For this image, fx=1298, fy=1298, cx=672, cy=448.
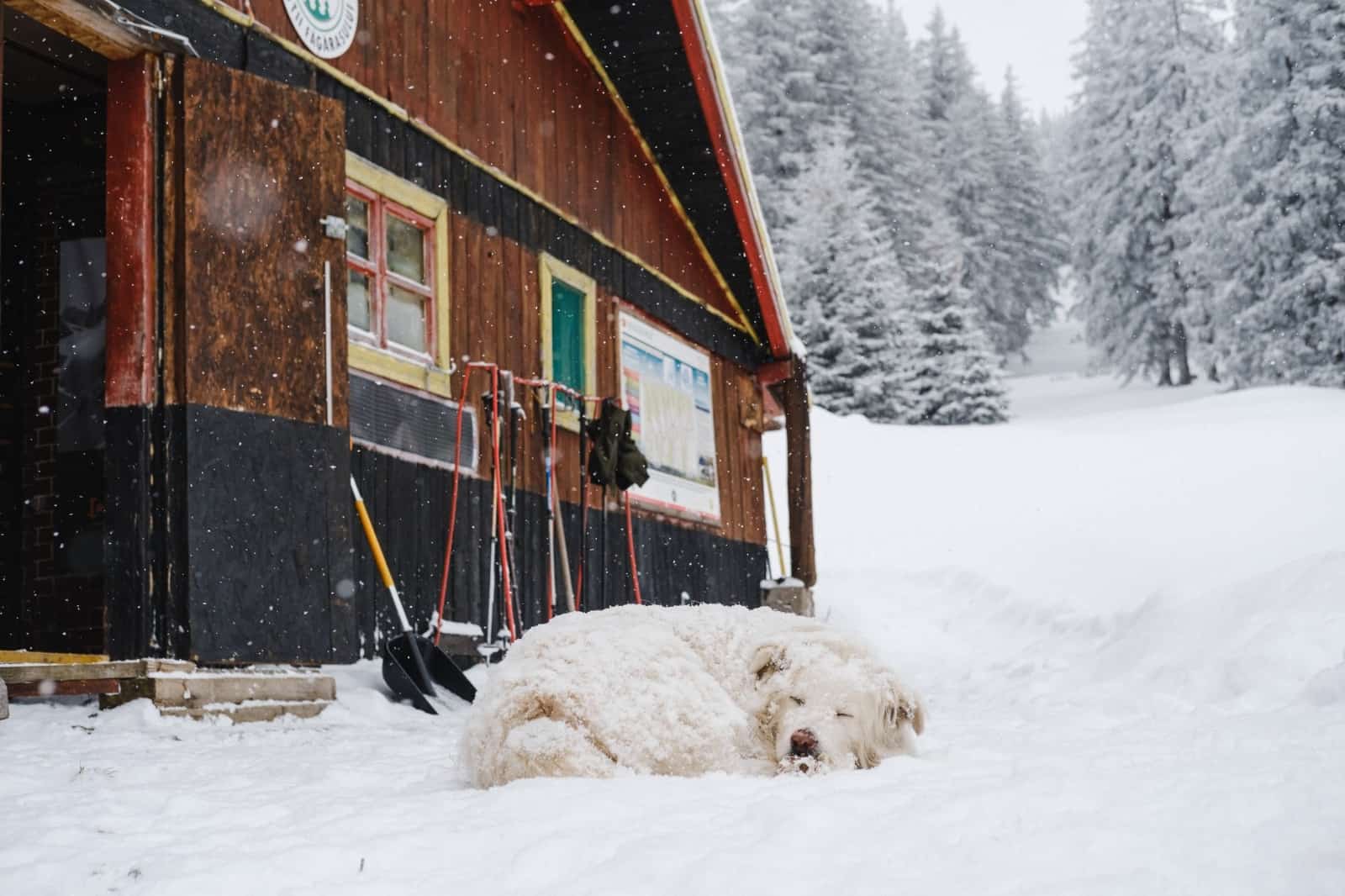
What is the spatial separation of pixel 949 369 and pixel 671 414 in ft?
76.9

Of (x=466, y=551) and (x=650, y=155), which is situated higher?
(x=650, y=155)

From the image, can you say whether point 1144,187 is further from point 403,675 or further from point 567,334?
point 403,675

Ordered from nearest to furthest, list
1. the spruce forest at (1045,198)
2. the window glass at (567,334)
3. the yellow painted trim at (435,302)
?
the yellow painted trim at (435,302)
the window glass at (567,334)
the spruce forest at (1045,198)

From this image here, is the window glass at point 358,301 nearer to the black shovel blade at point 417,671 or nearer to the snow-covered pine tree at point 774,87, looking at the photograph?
the black shovel blade at point 417,671

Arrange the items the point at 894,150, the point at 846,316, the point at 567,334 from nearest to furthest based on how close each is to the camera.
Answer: the point at 567,334
the point at 846,316
the point at 894,150

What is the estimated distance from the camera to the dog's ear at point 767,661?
4.29 meters

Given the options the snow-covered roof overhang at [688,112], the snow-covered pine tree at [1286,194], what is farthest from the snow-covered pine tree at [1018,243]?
Answer: the snow-covered roof overhang at [688,112]

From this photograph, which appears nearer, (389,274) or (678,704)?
(678,704)

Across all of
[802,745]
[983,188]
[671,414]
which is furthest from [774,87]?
[802,745]

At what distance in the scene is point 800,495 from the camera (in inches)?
546

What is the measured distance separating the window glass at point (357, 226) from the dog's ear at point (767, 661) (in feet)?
14.5

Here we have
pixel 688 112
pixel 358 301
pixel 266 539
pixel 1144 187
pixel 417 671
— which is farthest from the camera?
pixel 1144 187

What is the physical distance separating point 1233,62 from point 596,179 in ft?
84.3

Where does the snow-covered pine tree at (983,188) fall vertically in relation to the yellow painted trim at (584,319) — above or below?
above
